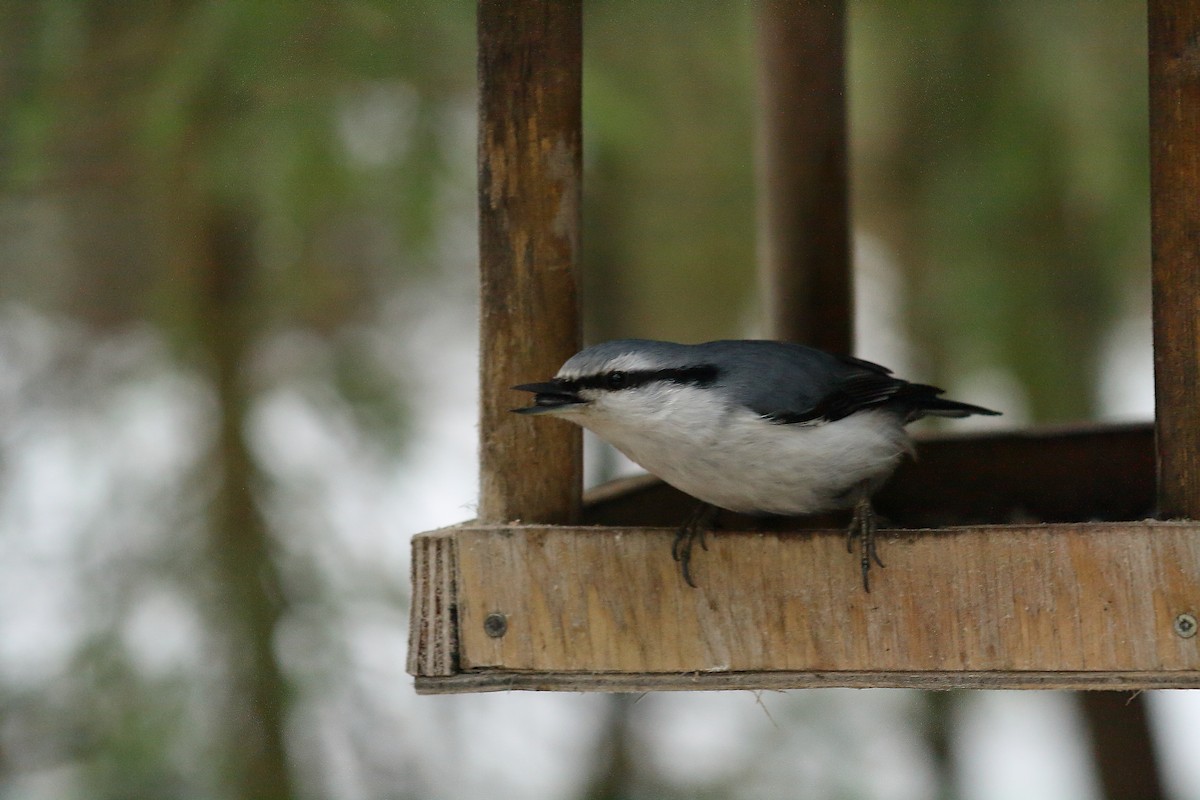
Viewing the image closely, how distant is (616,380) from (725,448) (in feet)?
0.81

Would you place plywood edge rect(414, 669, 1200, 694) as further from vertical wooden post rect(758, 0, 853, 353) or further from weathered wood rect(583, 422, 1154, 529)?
vertical wooden post rect(758, 0, 853, 353)

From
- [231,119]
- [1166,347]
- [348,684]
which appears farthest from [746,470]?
[348,684]

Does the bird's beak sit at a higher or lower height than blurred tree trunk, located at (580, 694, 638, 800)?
higher

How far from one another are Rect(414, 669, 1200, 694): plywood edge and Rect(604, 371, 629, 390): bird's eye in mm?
530

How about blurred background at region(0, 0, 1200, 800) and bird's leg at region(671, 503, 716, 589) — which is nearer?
bird's leg at region(671, 503, 716, 589)

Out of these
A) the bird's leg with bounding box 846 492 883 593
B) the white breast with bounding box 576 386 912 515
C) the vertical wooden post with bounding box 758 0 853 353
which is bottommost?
the bird's leg with bounding box 846 492 883 593

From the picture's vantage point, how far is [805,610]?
89.7 inches

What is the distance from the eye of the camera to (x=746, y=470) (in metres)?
2.38


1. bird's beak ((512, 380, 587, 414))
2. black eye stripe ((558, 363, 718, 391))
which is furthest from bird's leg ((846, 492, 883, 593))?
bird's beak ((512, 380, 587, 414))

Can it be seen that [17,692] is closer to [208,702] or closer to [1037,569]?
[208,702]

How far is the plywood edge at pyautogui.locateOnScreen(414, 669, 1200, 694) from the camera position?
2.20 metres

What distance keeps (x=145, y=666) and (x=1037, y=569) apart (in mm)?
3671

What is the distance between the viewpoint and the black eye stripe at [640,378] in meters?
2.29

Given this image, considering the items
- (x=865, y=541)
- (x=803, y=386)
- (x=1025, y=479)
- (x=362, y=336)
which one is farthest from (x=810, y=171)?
(x=362, y=336)
